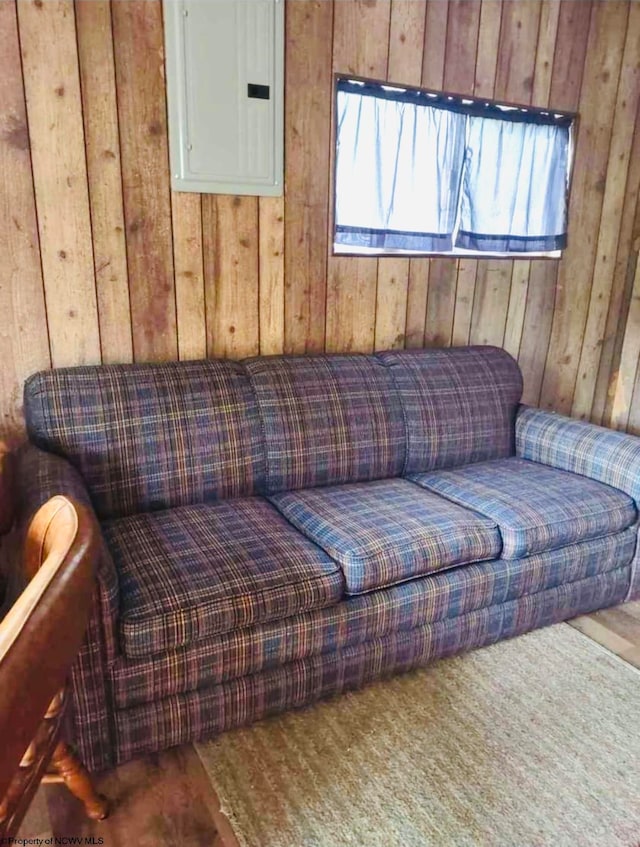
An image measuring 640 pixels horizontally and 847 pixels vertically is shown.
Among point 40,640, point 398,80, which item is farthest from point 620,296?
point 40,640

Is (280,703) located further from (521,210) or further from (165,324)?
(521,210)

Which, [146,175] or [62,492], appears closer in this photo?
[62,492]

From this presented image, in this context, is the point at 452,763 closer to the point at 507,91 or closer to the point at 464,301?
the point at 464,301

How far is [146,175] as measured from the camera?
2062mm

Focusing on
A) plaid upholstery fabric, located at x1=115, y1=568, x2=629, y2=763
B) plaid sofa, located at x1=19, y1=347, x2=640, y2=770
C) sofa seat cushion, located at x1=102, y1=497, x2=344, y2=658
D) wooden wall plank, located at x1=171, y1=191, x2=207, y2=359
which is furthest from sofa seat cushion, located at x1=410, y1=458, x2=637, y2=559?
wooden wall plank, located at x1=171, y1=191, x2=207, y2=359

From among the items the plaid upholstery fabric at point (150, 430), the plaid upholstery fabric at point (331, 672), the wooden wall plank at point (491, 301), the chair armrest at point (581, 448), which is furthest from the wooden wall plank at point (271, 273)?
the plaid upholstery fabric at point (331, 672)

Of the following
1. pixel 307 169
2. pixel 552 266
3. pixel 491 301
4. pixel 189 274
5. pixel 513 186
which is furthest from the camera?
pixel 552 266

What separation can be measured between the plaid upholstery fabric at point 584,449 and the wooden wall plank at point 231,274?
1.19 m

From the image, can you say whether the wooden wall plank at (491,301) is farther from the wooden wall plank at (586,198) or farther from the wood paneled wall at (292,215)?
the wooden wall plank at (586,198)

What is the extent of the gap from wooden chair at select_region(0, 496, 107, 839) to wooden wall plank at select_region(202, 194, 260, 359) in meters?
1.39

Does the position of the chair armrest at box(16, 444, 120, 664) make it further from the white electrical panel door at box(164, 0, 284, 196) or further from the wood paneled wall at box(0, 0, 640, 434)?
the white electrical panel door at box(164, 0, 284, 196)

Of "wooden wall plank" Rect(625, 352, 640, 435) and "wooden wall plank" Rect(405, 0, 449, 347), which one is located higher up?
"wooden wall plank" Rect(405, 0, 449, 347)

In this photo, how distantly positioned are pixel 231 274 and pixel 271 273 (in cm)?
16

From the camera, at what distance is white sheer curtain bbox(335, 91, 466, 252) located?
2.40 meters
